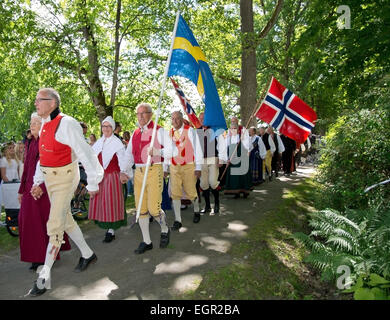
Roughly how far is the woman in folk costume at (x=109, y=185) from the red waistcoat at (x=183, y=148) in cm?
112

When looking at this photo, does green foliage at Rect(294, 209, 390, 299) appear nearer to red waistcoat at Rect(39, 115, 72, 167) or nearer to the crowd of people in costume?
the crowd of people in costume

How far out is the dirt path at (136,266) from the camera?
3.81 meters

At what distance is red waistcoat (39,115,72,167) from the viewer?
3926mm

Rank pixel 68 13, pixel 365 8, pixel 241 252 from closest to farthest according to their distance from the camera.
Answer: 1. pixel 241 252
2. pixel 365 8
3. pixel 68 13

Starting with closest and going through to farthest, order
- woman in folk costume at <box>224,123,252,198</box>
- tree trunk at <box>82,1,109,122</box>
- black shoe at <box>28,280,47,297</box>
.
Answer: black shoe at <box>28,280,47,297</box> → woman in folk costume at <box>224,123,252,198</box> → tree trunk at <box>82,1,109,122</box>

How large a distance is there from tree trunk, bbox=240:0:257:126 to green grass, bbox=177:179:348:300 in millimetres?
7493

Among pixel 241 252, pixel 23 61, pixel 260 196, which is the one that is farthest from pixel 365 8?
pixel 23 61

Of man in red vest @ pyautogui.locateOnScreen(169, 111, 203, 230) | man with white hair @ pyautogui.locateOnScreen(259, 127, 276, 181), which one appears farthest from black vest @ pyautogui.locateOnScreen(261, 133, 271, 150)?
man in red vest @ pyautogui.locateOnScreen(169, 111, 203, 230)

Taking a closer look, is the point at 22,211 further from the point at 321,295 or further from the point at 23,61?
the point at 23,61

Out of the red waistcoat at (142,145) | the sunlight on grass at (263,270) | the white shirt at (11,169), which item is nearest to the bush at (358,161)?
the sunlight on grass at (263,270)

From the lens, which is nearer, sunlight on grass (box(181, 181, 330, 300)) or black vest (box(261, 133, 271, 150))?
sunlight on grass (box(181, 181, 330, 300))

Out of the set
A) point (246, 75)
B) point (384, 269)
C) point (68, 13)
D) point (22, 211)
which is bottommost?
point (384, 269)

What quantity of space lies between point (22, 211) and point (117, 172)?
1579 millimetres
